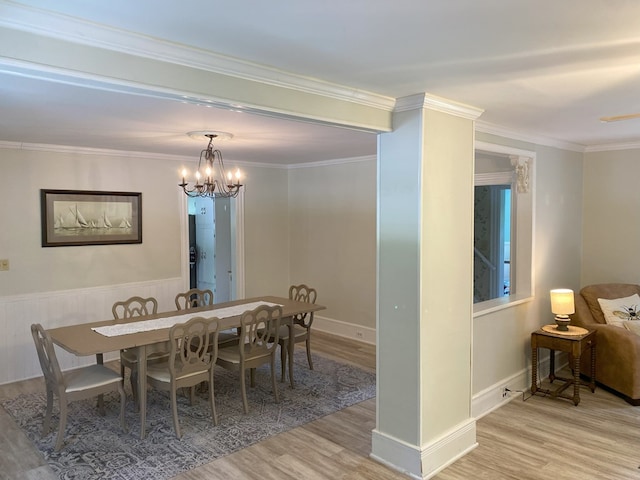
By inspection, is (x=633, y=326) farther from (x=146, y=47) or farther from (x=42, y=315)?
(x=42, y=315)

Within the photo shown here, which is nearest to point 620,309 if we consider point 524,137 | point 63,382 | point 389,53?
point 524,137

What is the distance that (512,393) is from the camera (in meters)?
4.23

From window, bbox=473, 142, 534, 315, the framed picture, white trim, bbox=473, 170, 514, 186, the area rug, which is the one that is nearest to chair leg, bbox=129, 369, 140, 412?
the area rug

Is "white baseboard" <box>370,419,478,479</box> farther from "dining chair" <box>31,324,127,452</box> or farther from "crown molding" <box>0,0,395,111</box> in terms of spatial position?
"crown molding" <box>0,0,395,111</box>

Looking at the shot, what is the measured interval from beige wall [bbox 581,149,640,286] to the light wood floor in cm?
154

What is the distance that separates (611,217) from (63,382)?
5.36m

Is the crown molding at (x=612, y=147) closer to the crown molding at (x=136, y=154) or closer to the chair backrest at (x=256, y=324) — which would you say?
the crown molding at (x=136, y=154)

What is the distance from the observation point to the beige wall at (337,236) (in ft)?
19.8

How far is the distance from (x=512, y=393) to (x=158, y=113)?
3713 mm

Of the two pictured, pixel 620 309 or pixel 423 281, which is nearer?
pixel 423 281

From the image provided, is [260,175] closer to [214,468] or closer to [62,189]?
[62,189]

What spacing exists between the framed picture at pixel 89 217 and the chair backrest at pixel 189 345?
2.11m

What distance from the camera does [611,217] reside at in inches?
201

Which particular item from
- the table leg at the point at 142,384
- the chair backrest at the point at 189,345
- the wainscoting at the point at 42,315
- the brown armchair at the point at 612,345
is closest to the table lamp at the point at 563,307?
the brown armchair at the point at 612,345
